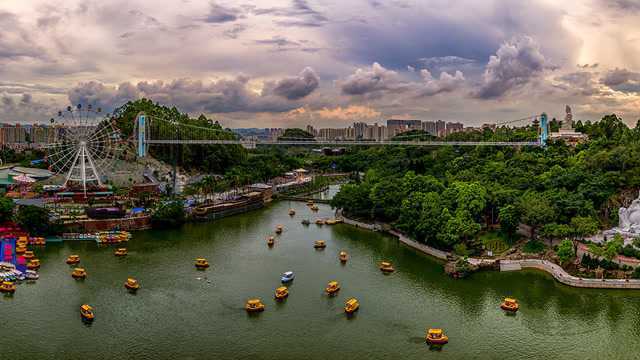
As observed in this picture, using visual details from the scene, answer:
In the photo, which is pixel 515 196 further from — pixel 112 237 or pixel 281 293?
pixel 112 237

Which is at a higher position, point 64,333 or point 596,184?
point 596,184

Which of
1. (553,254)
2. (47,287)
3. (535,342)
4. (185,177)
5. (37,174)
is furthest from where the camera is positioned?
(185,177)

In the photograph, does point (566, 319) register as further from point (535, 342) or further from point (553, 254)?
point (553, 254)

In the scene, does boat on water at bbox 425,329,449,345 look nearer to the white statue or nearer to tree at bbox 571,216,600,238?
tree at bbox 571,216,600,238

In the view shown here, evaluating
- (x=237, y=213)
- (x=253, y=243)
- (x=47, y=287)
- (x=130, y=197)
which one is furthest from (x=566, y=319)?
(x=130, y=197)

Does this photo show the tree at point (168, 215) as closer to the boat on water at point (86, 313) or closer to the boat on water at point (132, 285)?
the boat on water at point (132, 285)

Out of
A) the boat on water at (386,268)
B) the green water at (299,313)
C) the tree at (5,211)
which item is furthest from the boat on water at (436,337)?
the tree at (5,211)

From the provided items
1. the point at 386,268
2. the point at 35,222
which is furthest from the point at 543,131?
the point at 35,222
